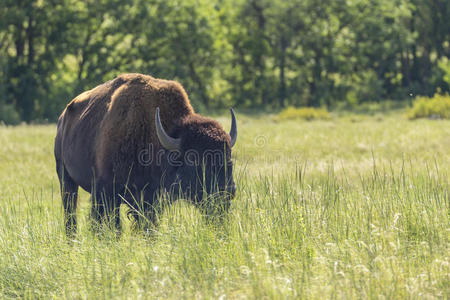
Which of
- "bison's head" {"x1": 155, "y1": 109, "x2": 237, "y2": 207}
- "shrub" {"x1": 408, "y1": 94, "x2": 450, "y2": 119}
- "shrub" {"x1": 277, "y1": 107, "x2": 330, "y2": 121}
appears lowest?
"shrub" {"x1": 277, "y1": 107, "x2": 330, "y2": 121}

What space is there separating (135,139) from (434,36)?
35273 millimetres

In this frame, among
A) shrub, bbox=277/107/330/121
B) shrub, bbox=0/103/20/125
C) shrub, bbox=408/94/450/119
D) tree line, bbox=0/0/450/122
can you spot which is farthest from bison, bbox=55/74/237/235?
tree line, bbox=0/0/450/122

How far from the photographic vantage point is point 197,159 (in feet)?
21.0

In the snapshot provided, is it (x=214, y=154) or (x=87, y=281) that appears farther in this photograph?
(x=214, y=154)

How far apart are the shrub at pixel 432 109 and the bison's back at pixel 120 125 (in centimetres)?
1755

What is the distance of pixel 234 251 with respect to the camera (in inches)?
218

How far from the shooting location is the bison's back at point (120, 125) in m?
6.80

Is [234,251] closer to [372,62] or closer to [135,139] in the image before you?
[135,139]

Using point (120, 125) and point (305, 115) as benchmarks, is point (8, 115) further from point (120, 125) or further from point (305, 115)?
point (120, 125)

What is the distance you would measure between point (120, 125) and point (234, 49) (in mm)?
36534

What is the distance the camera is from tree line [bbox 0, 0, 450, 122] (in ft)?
106

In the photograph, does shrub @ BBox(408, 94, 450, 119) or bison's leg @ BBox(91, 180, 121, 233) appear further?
shrub @ BBox(408, 94, 450, 119)

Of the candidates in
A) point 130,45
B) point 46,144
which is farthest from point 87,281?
point 130,45

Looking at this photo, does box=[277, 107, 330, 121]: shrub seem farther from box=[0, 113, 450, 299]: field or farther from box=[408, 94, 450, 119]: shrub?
box=[0, 113, 450, 299]: field
